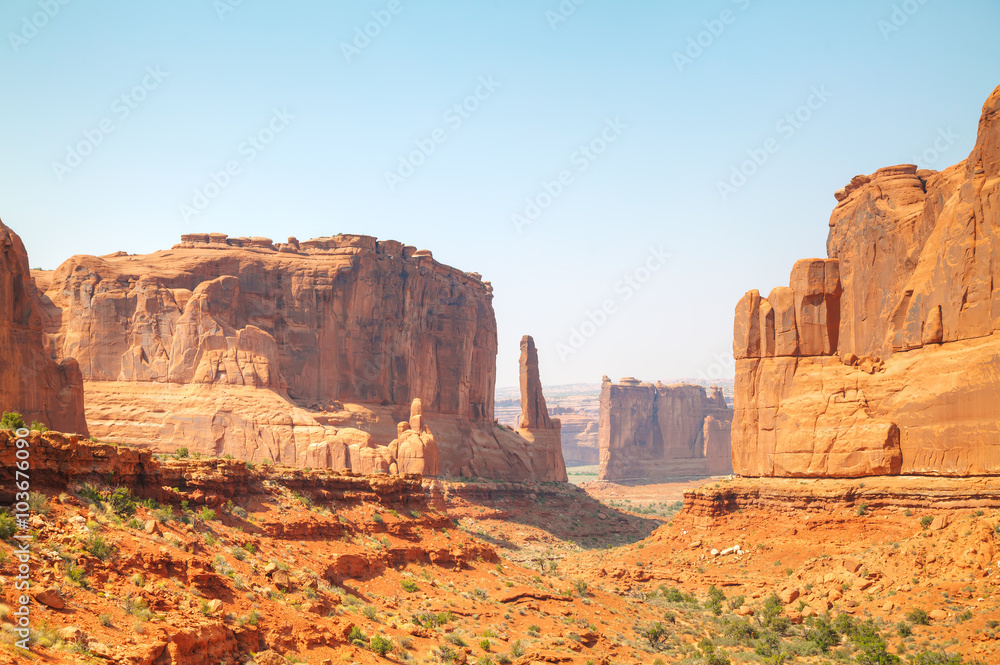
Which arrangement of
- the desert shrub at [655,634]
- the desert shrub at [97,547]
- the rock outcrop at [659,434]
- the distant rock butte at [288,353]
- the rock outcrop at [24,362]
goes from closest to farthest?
the desert shrub at [97,547], the desert shrub at [655,634], the rock outcrop at [24,362], the distant rock butte at [288,353], the rock outcrop at [659,434]

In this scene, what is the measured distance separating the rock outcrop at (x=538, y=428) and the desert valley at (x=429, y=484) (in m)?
11.4

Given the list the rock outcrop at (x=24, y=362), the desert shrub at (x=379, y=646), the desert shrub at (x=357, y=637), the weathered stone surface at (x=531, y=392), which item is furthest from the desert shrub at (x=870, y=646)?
the weathered stone surface at (x=531, y=392)

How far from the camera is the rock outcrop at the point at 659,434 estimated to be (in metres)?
142

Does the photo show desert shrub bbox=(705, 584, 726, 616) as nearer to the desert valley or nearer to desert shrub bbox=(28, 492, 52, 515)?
the desert valley

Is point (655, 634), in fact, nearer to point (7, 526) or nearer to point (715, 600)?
point (715, 600)

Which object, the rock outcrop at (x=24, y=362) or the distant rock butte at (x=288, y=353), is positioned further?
the distant rock butte at (x=288, y=353)

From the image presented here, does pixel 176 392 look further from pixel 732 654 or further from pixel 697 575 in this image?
pixel 732 654

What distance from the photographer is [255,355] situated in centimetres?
6425

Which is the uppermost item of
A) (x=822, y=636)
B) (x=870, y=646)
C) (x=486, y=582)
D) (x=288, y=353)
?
(x=288, y=353)

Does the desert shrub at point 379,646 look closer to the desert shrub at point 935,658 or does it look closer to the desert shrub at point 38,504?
the desert shrub at point 38,504

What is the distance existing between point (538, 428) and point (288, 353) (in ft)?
98.2

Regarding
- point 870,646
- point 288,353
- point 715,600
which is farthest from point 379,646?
point 288,353

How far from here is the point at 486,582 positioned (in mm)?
29312

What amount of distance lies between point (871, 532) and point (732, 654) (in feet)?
29.8
